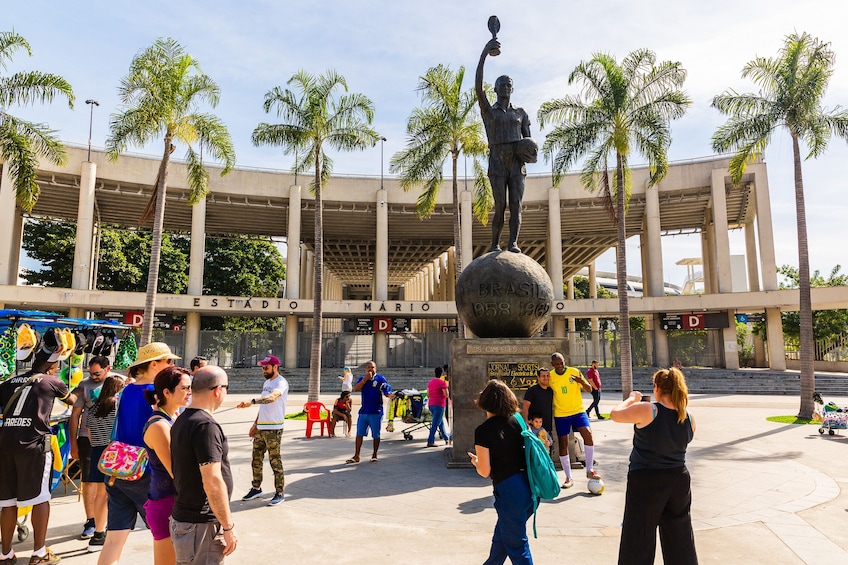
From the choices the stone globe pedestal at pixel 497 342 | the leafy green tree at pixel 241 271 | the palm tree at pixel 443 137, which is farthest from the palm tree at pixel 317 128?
the leafy green tree at pixel 241 271

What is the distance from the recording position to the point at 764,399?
21172 mm

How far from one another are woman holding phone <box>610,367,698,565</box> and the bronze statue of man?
222 inches

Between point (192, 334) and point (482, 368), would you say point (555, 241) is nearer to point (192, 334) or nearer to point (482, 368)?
point (192, 334)

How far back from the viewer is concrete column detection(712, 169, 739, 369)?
28562 mm

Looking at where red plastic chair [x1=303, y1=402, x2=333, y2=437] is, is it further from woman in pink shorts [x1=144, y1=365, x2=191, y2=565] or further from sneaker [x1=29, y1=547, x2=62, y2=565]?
woman in pink shorts [x1=144, y1=365, x2=191, y2=565]

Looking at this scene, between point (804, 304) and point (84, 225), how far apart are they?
31102 mm

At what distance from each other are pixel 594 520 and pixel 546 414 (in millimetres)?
1440

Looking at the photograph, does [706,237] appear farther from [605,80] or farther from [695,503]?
[695,503]

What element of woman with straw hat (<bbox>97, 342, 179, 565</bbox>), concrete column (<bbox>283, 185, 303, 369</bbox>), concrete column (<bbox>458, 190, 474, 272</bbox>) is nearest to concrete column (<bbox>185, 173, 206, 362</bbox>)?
concrete column (<bbox>283, 185, 303, 369</bbox>)

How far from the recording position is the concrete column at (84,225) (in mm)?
26547

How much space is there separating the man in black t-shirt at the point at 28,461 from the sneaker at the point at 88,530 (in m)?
0.54

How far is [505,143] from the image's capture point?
358 inches

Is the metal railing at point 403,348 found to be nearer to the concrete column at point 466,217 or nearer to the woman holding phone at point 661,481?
the concrete column at point 466,217

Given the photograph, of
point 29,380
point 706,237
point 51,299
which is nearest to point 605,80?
point 29,380
